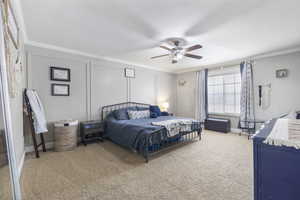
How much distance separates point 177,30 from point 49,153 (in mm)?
3760

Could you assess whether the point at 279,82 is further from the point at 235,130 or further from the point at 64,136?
the point at 64,136

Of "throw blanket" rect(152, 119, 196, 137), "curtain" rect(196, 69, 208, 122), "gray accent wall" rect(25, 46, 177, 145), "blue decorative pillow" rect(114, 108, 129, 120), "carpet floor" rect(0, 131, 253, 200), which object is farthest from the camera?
"curtain" rect(196, 69, 208, 122)

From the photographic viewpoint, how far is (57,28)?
262cm

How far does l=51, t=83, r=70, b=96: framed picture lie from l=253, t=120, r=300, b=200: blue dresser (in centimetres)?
404

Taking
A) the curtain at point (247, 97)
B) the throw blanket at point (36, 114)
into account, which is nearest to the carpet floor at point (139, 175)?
the throw blanket at point (36, 114)

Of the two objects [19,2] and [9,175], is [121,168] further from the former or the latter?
[19,2]

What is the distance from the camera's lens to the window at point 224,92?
498 centimetres

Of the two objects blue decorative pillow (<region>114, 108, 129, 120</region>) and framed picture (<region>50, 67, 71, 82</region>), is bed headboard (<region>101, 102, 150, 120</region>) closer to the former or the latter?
blue decorative pillow (<region>114, 108, 129, 120</region>)

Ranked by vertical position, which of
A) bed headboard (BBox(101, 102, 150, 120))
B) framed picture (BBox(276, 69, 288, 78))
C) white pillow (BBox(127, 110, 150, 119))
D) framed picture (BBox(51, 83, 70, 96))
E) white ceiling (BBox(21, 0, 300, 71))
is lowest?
white pillow (BBox(127, 110, 150, 119))

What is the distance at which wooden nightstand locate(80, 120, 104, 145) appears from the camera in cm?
370

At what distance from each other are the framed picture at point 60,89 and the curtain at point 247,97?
5243mm

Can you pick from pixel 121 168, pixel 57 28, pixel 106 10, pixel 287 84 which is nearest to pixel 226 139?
pixel 287 84

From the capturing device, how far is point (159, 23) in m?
2.40

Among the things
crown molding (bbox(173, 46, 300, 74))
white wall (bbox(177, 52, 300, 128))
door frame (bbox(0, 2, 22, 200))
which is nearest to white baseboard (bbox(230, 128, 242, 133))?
white wall (bbox(177, 52, 300, 128))
